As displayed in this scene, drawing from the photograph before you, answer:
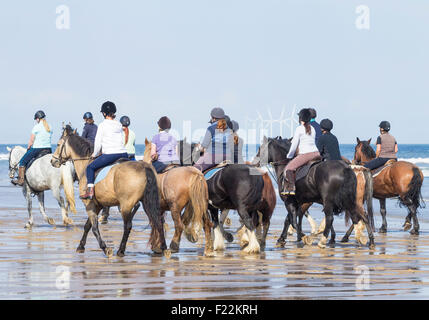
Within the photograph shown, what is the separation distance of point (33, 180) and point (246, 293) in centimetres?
1152

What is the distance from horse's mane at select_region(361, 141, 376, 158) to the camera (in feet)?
64.2

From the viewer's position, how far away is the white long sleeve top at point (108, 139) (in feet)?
46.6

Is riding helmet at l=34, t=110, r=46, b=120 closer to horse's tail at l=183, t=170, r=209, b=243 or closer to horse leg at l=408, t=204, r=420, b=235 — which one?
horse's tail at l=183, t=170, r=209, b=243

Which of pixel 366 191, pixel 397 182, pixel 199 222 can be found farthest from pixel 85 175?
pixel 397 182

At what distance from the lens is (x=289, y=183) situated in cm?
1577

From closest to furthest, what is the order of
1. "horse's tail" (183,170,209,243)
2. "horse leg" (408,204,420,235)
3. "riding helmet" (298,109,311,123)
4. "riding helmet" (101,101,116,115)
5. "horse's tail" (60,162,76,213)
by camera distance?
"horse's tail" (183,170,209,243), "riding helmet" (101,101,116,115), "riding helmet" (298,109,311,123), "horse's tail" (60,162,76,213), "horse leg" (408,204,420,235)

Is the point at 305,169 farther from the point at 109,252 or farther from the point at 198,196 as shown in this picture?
the point at 109,252

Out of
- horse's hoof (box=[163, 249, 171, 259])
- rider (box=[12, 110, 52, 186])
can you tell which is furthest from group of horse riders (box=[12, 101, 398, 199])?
rider (box=[12, 110, 52, 186])

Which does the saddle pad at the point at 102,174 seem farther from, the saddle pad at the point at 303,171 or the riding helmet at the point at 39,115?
the riding helmet at the point at 39,115

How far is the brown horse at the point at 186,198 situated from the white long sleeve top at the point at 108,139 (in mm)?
Answer: 878

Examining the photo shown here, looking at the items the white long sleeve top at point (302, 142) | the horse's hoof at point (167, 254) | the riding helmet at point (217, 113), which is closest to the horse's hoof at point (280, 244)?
the white long sleeve top at point (302, 142)

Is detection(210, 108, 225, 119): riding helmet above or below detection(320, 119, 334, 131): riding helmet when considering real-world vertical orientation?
above

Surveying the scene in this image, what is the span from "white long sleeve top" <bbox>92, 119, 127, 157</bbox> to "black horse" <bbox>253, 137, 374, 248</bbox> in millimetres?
2902

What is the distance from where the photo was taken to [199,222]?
13.8 meters
